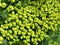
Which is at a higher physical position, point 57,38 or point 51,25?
point 51,25

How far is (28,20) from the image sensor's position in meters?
3.46

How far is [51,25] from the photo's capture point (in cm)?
358

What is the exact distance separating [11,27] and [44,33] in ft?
1.76

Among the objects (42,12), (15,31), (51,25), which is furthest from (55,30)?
(15,31)

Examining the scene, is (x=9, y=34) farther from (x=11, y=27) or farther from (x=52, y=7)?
(x=52, y=7)

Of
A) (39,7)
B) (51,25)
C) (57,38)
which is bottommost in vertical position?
(57,38)

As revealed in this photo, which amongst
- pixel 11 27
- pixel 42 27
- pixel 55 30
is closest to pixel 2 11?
pixel 11 27

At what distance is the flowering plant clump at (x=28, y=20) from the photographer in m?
Result: 3.24

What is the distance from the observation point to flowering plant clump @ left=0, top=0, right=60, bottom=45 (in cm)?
324

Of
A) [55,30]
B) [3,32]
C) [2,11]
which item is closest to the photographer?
[3,32]

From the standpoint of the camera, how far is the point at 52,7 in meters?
3.85

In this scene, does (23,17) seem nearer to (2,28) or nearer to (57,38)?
(2,28)

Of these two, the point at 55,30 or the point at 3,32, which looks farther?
the point at 55,30

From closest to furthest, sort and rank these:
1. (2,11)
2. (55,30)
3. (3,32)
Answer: (3,32) < (2,11) < (55,30)
